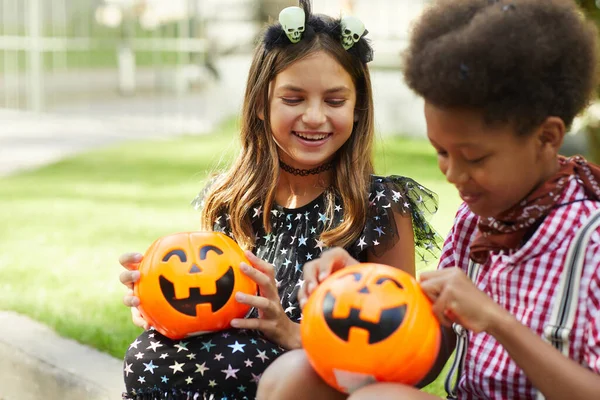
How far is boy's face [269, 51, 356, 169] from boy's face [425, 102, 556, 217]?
3.96 ft

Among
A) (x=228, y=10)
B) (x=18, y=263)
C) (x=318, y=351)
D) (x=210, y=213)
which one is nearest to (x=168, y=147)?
(x=228, y=10)

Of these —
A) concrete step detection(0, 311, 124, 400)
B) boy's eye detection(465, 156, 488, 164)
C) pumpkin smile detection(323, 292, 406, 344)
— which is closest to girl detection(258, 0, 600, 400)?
boy's eye detection(465, 156, 488, 164)

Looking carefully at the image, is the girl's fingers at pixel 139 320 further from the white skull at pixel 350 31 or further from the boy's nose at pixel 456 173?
the boy's nose at pixel 456 173

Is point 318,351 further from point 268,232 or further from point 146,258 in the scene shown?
point 268,232

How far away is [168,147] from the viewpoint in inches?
526

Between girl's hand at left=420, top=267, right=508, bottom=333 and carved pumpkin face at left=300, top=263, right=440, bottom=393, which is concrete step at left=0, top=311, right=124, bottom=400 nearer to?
carved pumpkin face at left=300, top=263, right=440, bottom=393

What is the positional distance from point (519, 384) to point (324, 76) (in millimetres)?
1617

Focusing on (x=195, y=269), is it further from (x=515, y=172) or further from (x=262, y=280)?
(x=515, y=172)

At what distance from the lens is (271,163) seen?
12.7ft

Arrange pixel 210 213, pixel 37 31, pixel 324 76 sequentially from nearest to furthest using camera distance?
pixel 324 76, pixel 210 213, pixel 37 31

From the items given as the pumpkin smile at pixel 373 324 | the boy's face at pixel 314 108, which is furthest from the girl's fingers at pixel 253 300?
the pumpkin smile at pixel 373 324

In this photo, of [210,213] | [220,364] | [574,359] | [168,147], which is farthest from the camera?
[168,147]

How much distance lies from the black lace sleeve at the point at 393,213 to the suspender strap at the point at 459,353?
31.1 inches

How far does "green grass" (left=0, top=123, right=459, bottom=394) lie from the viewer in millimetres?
5191
